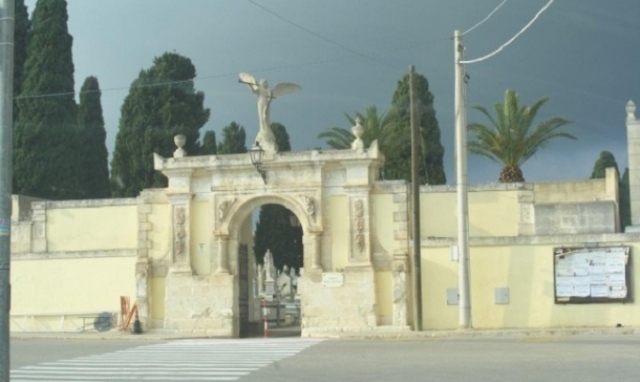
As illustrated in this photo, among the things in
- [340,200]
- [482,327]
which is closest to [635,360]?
[482,327]

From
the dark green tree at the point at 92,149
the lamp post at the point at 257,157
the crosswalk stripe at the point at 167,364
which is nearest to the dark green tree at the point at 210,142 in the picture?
the dark green tree at the point at 92,149

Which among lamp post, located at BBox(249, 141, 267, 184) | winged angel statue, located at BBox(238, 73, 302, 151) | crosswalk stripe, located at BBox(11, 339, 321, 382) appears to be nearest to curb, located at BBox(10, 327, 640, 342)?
crosswalk stripe, located at BBox(11, 339, 321, 382)

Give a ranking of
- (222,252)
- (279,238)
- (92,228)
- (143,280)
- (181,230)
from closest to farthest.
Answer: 1. (222,252)
2. (181,230)
3. (143,280)
4. (92,228)
5. (279,238)

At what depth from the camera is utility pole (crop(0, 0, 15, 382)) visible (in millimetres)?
10484

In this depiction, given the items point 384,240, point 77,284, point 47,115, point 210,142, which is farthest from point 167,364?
point 210,142

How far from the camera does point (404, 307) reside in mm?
29844

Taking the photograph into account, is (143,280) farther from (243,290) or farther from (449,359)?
(449,359)

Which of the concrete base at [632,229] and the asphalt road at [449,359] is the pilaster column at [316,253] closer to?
the asphalt road at [449,359]

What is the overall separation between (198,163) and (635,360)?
56.1ft

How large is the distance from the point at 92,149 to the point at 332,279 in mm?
24311

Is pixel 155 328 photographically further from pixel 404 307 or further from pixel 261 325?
pixel 404 307

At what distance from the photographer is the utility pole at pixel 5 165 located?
10.5 metres

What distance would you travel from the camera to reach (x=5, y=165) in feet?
35.5

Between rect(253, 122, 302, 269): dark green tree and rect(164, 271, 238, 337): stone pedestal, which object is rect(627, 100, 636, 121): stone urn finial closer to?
rect(164, 271, 238, 337): stone pedestal
